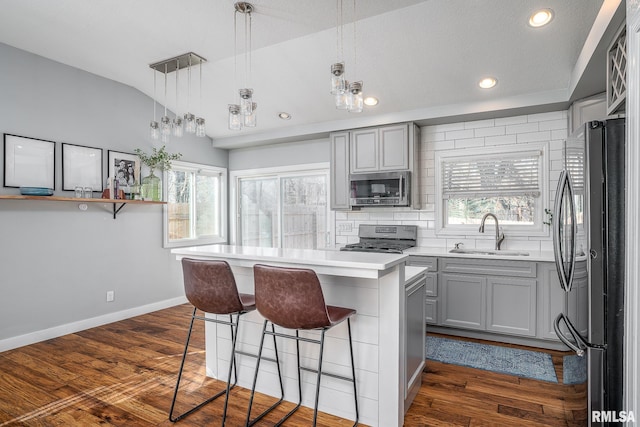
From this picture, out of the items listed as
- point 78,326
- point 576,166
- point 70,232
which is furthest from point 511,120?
point 78,326

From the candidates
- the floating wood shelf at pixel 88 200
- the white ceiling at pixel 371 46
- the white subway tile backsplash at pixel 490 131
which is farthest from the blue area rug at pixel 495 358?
the floating wood shelf at pixel 88 200

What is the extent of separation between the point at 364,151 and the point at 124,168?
9.51 ft

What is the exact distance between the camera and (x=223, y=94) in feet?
14.4

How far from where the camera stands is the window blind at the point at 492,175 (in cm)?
389

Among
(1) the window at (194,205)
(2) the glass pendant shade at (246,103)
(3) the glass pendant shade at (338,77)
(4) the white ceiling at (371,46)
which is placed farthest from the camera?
(1) the window at (194,205)

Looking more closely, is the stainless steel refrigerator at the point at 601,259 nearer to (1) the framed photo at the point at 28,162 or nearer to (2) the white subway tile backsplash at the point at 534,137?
(2) the white subway tile backsplash at the point at 534,137

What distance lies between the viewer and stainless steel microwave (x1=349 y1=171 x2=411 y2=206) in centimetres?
417

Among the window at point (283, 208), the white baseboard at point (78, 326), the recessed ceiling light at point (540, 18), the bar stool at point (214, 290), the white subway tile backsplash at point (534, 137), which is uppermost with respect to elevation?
the recessed ceiling light at point (540, 18)

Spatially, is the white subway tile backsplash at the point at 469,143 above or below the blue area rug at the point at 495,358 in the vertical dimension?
above

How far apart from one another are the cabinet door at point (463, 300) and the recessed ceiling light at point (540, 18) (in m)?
2.24

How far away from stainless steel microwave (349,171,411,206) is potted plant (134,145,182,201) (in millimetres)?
2402

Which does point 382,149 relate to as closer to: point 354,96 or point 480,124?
point 480,124

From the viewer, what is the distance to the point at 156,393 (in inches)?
101

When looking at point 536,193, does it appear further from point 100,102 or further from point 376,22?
point 100,102
